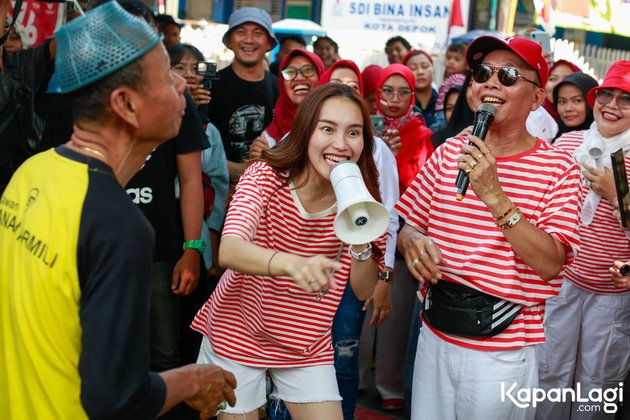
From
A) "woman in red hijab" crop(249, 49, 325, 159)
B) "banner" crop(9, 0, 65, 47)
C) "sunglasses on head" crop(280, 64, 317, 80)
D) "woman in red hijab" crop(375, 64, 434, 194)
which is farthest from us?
"banner" crop(9, 0, 65, 47)

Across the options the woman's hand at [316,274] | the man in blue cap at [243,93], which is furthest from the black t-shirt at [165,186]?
the woman's hand at [316,274]

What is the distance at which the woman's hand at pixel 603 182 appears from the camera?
4.62m

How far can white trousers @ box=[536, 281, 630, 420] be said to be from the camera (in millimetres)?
5023

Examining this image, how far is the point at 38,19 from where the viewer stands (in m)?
7.52

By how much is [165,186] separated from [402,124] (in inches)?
81.5

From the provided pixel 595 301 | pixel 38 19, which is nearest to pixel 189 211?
pixel 595 301

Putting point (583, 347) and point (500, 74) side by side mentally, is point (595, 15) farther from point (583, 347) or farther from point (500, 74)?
point (500, 74)

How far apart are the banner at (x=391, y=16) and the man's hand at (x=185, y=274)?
Result: 10.2 metres

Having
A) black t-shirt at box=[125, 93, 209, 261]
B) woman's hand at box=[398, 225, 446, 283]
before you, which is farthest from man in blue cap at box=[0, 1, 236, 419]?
black t-shirt at box=[125, 93, 209, 261]

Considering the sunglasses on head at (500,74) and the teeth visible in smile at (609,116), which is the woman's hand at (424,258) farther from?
the teeth visible in smile at (609,116)

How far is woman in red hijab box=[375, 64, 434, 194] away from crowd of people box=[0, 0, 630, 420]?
0.05 ft

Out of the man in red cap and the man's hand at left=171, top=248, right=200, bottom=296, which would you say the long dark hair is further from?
the man in red cap

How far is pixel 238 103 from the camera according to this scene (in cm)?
603

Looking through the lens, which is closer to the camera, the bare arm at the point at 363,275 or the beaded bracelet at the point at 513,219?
the beaded bracelet at the point at 513,219
